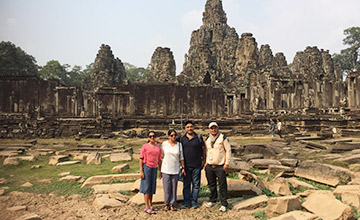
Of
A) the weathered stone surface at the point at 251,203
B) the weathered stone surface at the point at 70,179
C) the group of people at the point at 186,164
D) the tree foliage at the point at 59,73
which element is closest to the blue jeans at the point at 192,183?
the group of people at the point at 186,164

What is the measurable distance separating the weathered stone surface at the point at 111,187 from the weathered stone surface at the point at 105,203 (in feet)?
1.92

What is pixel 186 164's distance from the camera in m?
4.28

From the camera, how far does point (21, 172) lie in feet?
23.4

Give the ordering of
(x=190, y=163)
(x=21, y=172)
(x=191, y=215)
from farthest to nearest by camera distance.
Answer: (x=21, y=172)
(x=190, y=163)
(x=191, y=215)

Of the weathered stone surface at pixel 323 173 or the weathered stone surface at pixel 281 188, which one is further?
the weathered stone surface at pixel 323 173

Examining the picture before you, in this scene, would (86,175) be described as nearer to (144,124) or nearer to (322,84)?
(144,124)

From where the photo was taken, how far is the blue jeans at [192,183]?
166 inches

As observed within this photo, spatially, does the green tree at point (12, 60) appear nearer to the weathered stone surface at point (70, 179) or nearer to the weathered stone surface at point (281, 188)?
the weathered stone surface at point (70, 179)

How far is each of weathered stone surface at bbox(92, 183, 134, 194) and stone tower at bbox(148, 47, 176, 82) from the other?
4206 cm

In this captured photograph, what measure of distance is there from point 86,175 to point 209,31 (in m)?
71.3

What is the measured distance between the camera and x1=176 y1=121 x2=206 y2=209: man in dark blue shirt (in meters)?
4.24

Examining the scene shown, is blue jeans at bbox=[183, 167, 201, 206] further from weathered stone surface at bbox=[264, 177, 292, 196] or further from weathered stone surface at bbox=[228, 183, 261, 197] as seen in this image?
weathered stone surface at bbox=[264, 177, 292, 196]

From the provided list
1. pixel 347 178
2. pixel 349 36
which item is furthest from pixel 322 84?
pixel 349 36

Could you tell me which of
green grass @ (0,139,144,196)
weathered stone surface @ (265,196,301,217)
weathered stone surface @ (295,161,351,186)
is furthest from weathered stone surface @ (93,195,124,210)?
weathered stone surface @ (295,161,351,186)
